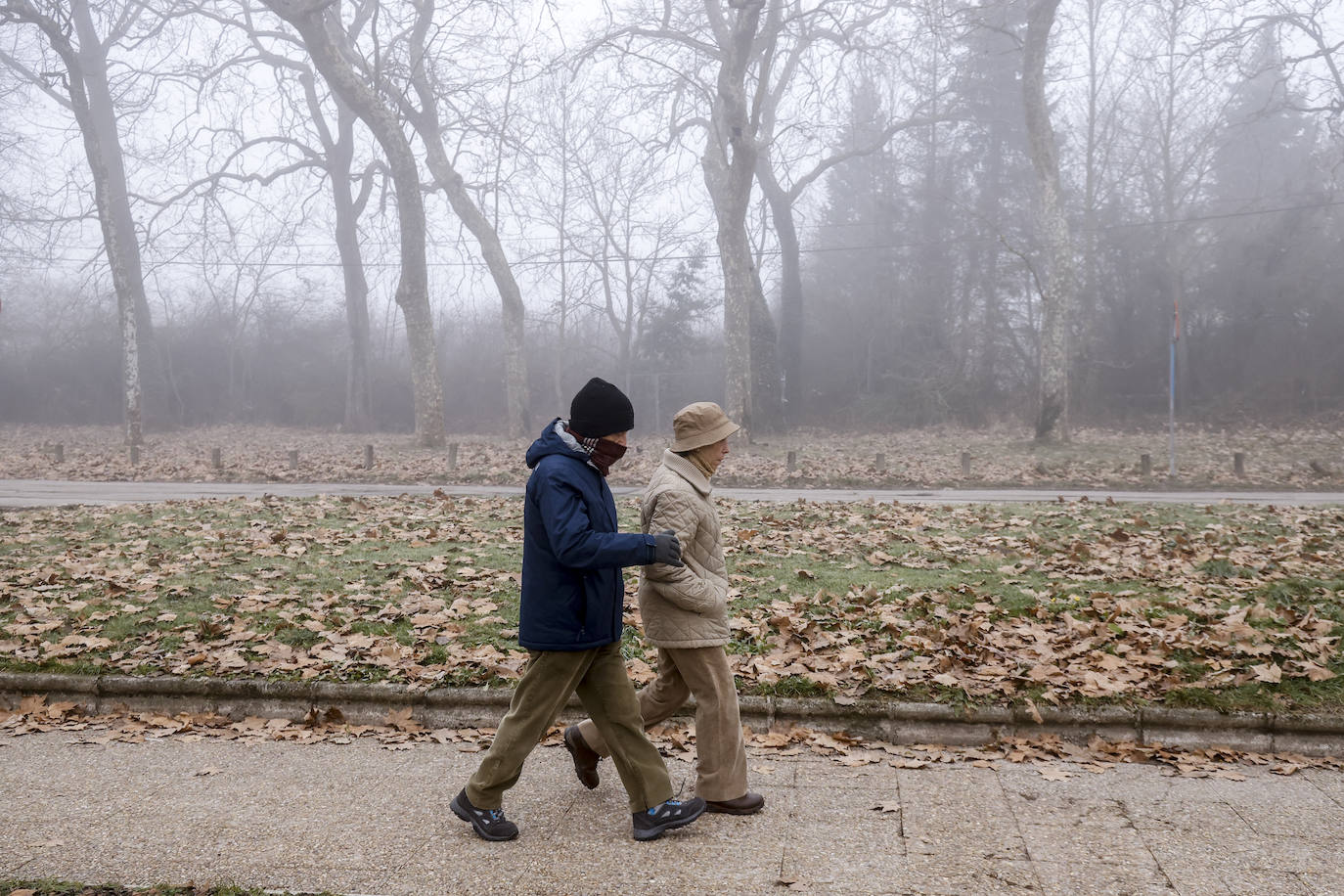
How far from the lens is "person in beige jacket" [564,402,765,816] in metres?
4.43

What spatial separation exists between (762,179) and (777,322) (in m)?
7.08

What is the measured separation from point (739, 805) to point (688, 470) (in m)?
1.50

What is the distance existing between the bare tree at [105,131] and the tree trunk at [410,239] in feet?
18.4

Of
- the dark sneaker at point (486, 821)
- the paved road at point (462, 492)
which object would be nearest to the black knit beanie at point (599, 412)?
the dark sneaker at point (486, 821)

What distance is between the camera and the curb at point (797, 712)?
215 inches

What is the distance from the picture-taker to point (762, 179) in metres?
35.8

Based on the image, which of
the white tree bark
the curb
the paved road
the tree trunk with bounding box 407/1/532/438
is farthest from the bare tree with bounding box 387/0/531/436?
the curb

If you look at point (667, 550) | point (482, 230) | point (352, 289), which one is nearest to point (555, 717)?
point (667, 550)

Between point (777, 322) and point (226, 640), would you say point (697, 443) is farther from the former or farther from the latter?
point (777, 322)

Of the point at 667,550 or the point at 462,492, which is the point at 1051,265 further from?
the point at 667,550

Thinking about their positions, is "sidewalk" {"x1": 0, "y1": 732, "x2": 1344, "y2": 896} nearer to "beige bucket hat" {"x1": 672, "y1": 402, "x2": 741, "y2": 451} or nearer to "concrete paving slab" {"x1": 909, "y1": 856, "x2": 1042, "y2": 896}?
"concrete paving slab" {"x1": 909, "y1": 856, "x2": 1042, "y2": 896}

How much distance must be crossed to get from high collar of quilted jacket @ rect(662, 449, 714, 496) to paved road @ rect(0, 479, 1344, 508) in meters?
11.4

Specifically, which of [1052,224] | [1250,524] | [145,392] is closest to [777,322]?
[1052,224]

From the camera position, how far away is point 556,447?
4.34 meters
